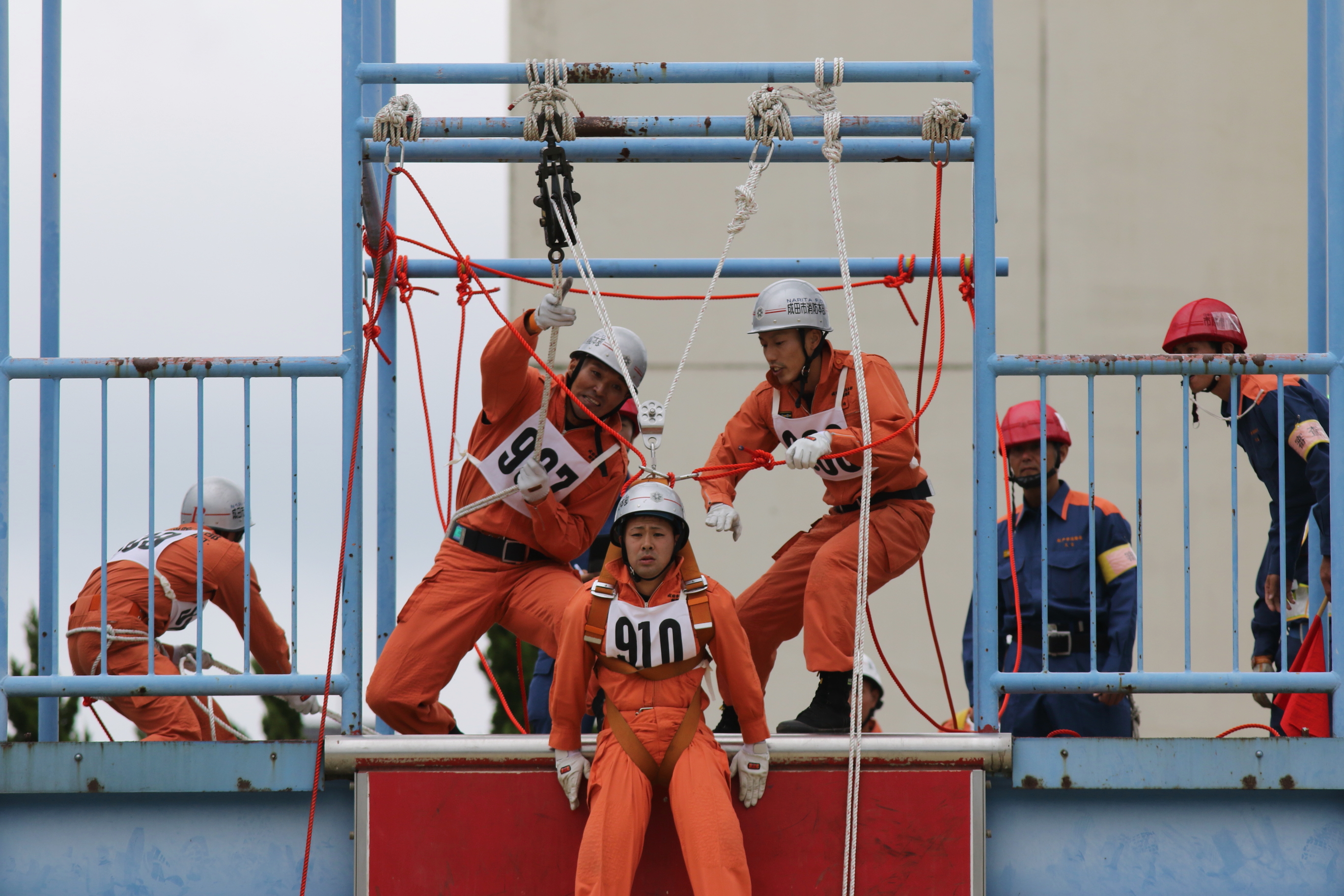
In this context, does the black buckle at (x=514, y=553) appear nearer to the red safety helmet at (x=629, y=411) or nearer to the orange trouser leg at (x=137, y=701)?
the red safety helmet at (x=629, y=411)

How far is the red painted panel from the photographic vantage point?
13.1 feet

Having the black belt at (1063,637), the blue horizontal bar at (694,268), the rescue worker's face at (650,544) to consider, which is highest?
the blue horizontal bar at (694,268)

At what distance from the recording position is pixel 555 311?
14.0 feet

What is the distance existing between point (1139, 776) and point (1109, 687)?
28 centimetres

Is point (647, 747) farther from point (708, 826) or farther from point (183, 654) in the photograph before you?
point (183, 654)

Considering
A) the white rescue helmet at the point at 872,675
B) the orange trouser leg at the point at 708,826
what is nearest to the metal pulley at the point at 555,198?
the orange trouser leg at the point at 708,826

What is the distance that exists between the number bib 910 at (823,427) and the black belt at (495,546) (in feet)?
3.33

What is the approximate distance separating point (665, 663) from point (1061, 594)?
96.8 inches

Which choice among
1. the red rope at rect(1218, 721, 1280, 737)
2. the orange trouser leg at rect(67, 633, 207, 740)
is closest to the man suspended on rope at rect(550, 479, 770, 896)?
the red rope at rect(1218, 721, 1280, 737)

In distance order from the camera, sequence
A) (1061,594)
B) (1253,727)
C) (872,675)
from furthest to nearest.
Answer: (872,675)
(1061,594)
(1253,727)

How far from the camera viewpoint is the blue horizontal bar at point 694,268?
18.1ft

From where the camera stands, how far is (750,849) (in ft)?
13.2

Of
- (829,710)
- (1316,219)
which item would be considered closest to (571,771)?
(829,710)

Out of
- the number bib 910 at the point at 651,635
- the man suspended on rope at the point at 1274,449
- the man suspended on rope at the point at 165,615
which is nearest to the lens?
the number bib 910 at the point at 651,635
